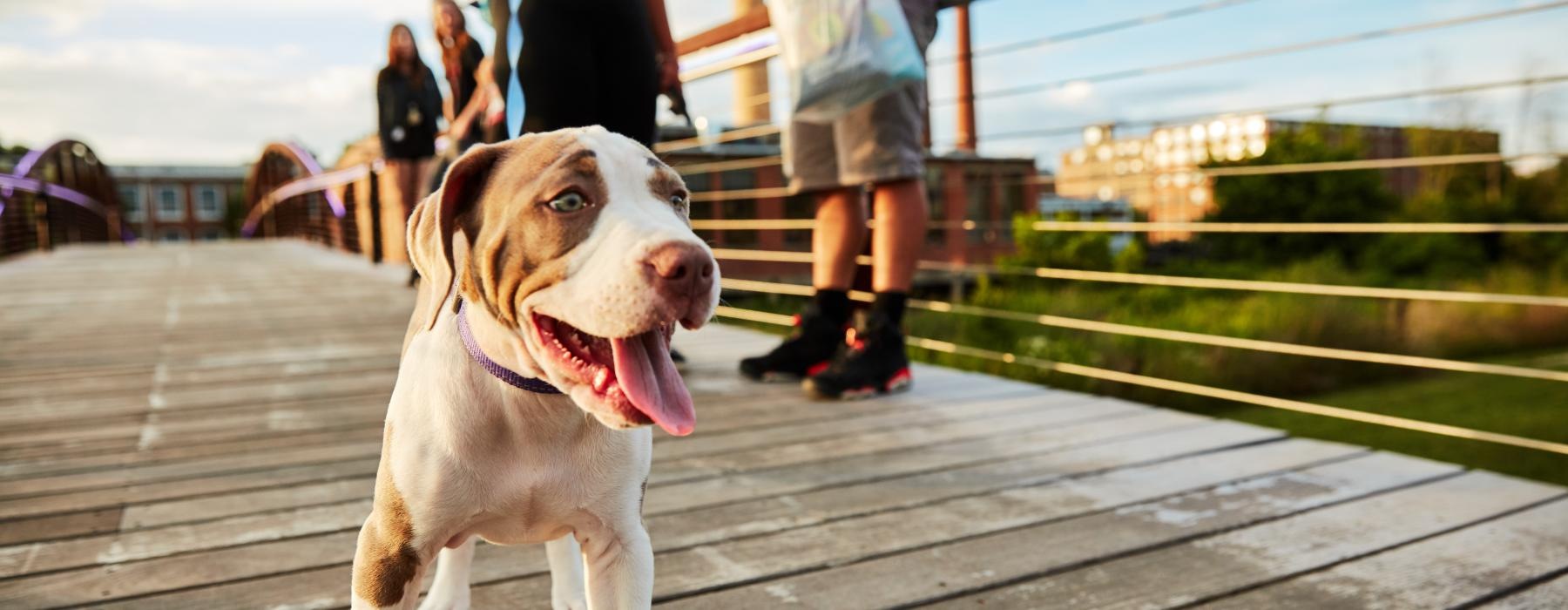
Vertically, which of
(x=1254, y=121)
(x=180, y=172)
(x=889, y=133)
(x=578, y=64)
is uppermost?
(x=180, y=172)

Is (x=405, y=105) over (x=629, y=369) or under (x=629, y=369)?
over

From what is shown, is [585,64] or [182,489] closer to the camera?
[182,489]

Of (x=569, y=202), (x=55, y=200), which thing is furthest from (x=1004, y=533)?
(x=55, y=200)

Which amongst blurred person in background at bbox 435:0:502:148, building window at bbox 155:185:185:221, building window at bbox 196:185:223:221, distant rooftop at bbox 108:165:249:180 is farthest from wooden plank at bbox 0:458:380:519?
building window at bbox 196:185:223:221

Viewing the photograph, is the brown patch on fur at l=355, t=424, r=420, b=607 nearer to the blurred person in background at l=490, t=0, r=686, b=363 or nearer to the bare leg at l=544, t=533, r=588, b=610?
the bare leg at l=544, t=533, r=588, b=610

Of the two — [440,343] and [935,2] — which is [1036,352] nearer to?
[935,2]

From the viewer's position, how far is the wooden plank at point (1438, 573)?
145cm

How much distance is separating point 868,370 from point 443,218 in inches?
77.2

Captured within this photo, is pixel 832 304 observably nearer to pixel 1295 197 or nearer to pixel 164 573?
pixel 164 573

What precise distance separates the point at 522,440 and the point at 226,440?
1.65m

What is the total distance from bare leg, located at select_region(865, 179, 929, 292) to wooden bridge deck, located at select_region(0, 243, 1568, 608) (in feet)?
1.12

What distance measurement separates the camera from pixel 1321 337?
10.5 meters

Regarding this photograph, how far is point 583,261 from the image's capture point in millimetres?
982

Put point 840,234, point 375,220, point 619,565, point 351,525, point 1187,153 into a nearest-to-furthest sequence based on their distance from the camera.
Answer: point 619,565
point 351,525
point 840,234
point 375,220
point 1187,153
